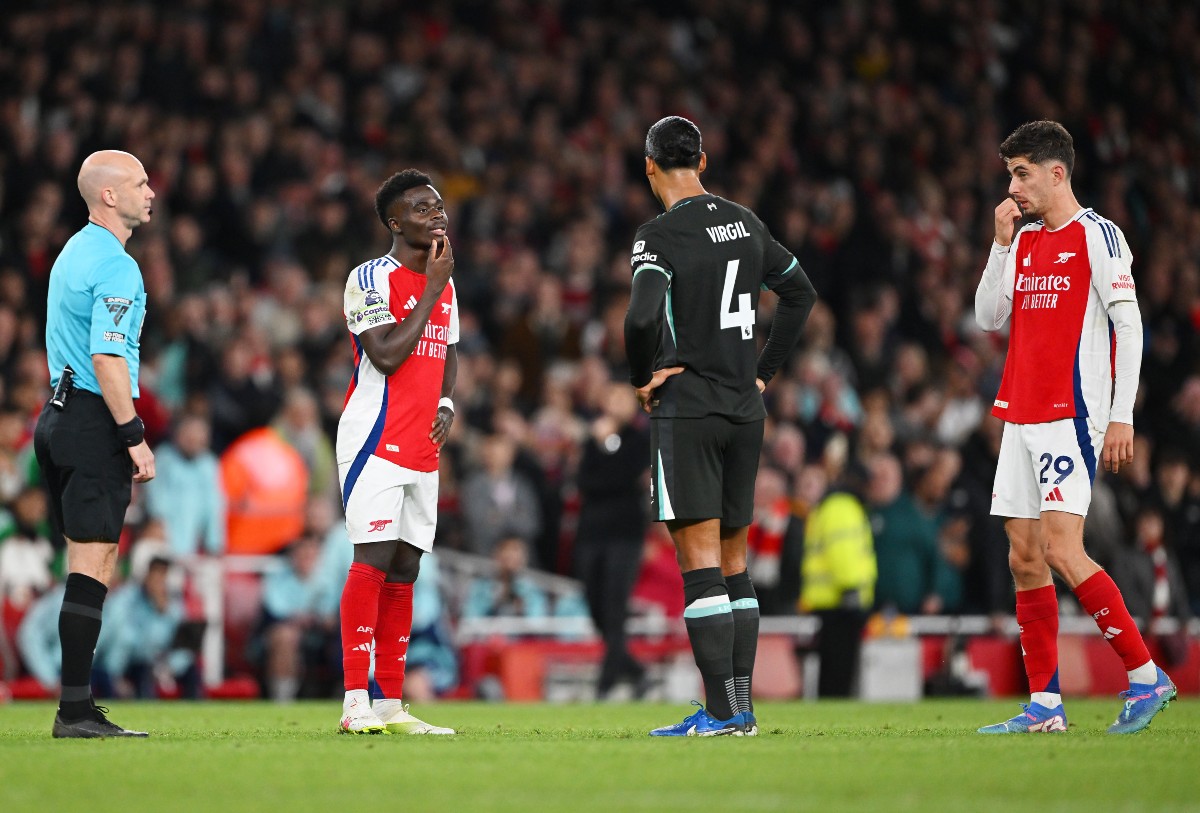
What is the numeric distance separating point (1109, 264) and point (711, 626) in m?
2.44

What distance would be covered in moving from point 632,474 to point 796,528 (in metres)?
2.01

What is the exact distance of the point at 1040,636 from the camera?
795 cm

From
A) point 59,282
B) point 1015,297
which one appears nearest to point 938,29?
point 1015,297

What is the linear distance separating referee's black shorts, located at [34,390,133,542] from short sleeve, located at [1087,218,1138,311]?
444cm

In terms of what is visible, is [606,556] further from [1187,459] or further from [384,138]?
[384,138]

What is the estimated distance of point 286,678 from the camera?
14.0 meters

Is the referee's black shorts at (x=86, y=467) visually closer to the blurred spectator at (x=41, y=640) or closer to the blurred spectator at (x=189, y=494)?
the blurred spectator at (x=41, y=640)

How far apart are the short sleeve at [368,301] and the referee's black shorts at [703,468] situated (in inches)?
55.6

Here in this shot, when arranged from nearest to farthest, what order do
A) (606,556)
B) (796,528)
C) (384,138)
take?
1. (606,556)
2. (796,528)
3. (384,138)

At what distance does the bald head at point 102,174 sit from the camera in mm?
7934

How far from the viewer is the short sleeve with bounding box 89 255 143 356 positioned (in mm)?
7578

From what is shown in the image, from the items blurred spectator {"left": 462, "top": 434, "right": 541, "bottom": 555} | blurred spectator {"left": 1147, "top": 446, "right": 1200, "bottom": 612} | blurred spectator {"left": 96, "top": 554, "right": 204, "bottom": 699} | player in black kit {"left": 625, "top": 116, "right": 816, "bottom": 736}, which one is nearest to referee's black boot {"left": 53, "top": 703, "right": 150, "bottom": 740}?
player in black kit {"left": 625, "top": 116, "right": 816, "bottom": 736}

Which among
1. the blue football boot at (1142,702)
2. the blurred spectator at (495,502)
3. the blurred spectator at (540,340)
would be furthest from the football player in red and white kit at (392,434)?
the blurred spectator at (540,340)

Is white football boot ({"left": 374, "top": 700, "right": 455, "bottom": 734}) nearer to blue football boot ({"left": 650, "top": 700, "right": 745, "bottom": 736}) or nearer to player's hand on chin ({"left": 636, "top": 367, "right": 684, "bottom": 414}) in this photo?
blue football boot ({"left": 650, "top": 700, "right": 745, "bottom": 736})
